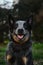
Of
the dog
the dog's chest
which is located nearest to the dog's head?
the dog

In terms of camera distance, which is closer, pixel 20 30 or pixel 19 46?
pixel 20 30

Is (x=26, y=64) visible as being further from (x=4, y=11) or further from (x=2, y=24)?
(x=2, y=24)

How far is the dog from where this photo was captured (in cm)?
765

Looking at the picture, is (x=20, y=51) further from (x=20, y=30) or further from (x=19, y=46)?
(x=20, y=30)

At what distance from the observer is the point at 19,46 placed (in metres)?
7.79

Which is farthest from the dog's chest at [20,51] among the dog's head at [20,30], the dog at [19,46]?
the dog's head at [20,30]

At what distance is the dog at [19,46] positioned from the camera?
7648 mm

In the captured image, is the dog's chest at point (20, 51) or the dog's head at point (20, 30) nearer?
the dog's head at point (20, 30)

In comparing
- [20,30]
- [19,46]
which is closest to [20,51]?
[19,46]

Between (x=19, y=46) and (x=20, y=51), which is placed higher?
(x=19, y=46)

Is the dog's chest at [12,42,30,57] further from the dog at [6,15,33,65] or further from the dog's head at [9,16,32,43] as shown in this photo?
the dog's head at [9,16,32,43]

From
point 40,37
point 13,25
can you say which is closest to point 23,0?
point 40,37

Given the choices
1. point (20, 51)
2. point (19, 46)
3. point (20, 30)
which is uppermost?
point (20, 30)

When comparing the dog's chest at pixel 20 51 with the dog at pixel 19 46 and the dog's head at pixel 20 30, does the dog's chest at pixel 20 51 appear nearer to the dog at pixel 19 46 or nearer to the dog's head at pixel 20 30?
the dog at pixel 19 46
